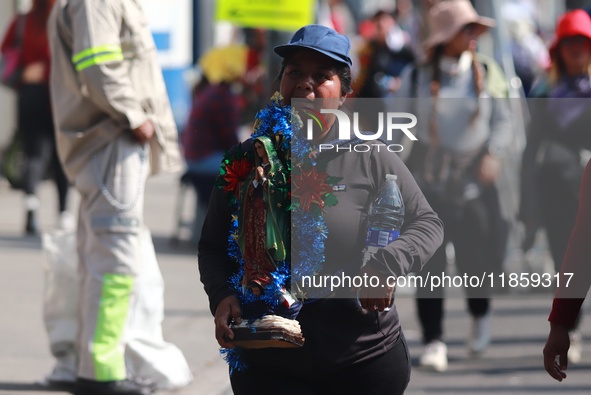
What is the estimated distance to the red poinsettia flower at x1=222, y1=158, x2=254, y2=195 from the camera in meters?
3.57

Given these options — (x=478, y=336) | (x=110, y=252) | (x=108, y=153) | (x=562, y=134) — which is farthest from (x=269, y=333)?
(x=562, y=134)

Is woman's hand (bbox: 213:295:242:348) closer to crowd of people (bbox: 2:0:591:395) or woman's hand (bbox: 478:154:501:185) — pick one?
crowd of people (bbox: 2:0:591:395)

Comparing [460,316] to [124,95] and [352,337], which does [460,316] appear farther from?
[352,337]

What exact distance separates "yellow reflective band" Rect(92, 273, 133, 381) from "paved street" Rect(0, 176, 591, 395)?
521 millimetres

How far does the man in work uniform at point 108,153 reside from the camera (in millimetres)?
5703

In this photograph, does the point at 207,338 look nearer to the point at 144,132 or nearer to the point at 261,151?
the point at 144,132

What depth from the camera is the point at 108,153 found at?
19.0 feet

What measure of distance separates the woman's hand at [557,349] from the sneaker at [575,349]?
397 cm

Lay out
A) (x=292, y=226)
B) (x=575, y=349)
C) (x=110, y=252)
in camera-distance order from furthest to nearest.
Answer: (x=575, y=349), (x=110, y=252), (x=292, y=226)

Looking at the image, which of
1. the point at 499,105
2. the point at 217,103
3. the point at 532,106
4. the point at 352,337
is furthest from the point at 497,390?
the point at 217,103

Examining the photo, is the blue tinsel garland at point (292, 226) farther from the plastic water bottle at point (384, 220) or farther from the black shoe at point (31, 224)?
the black shoe at point (31, 224)

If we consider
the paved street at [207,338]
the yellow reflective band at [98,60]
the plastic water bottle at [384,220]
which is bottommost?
the paved street at [207,338]

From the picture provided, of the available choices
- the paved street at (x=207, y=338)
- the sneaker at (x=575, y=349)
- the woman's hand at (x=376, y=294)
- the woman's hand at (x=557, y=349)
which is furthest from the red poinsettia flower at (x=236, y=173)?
the sneaker at (x=575, y=349)

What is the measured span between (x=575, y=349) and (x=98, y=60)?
360cm
